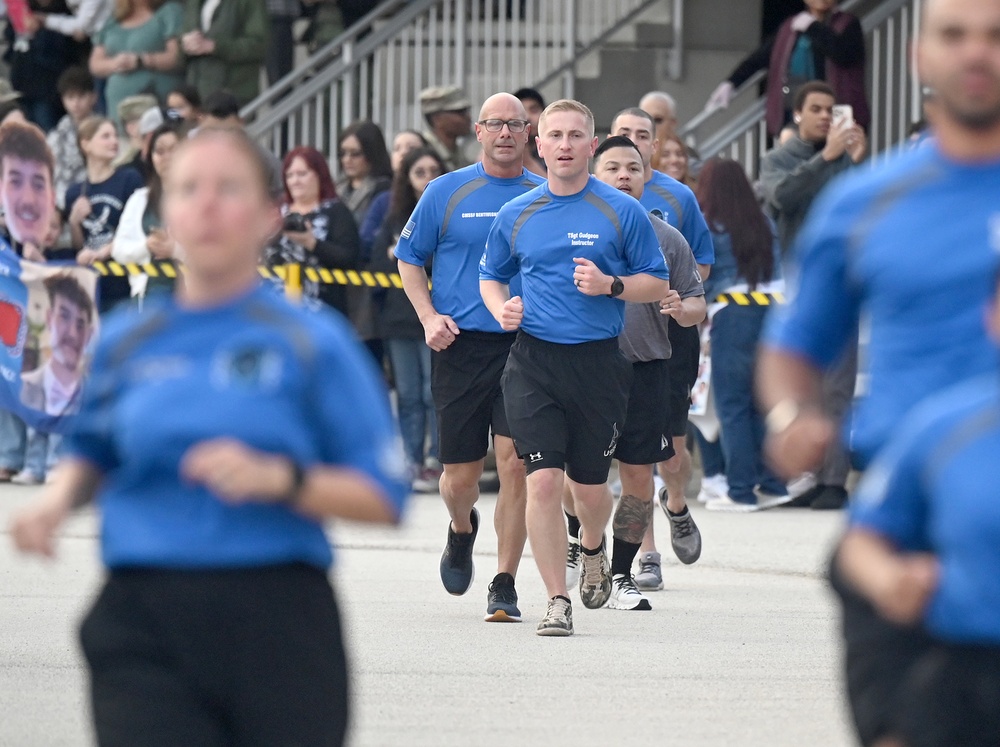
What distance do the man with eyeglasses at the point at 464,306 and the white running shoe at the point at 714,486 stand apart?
4747 millimetres

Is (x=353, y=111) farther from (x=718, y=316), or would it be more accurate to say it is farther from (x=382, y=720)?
(x=382, y=720)

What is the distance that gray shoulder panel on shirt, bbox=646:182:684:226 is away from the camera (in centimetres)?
1037

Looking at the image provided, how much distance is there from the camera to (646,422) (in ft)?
32.2

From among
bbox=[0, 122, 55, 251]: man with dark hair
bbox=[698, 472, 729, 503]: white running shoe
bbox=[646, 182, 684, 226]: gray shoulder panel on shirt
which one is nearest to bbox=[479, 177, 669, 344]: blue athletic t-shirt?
bbox=[646, 182, 684, 226]: gray shoulder panel on shirt

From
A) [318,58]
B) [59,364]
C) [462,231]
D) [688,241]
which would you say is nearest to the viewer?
[462,231]

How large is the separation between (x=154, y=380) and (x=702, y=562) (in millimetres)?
7969

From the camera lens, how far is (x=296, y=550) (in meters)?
3.74

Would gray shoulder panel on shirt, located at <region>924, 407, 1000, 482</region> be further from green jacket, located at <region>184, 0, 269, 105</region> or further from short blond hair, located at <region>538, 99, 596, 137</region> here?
green jacket, located at <region>184, 0, 269, 105</region>

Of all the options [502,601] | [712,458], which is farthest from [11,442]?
[502,601]

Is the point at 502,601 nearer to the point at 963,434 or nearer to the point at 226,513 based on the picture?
the point at 226,513

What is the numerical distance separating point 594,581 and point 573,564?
699 mm

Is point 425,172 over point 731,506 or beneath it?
over

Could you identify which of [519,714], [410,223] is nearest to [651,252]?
[410,223]

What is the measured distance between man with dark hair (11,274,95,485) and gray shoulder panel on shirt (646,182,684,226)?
5855 millimetres
